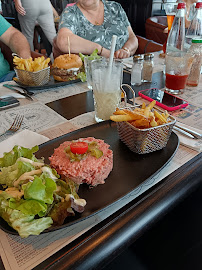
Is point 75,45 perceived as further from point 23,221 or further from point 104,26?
point 23,221

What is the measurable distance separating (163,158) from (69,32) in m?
1.81

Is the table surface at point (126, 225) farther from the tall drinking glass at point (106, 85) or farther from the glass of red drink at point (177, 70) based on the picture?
the glass of red drink at point (177, 70)

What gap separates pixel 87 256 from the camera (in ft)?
1.56

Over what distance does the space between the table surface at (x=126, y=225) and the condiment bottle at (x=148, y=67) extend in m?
0.77

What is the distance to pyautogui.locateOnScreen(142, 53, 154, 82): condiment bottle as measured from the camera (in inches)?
54.4

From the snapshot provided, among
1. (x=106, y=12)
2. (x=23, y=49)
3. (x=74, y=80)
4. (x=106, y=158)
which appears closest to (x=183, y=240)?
(x=106, y=158)

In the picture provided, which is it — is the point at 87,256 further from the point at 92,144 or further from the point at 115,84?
the point at 115,84

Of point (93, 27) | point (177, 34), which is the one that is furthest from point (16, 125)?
point (93, 27)

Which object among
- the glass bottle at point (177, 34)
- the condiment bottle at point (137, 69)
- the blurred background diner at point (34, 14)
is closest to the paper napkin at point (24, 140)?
the condiment bottle at point (137, 69)

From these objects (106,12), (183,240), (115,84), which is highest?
(106,12)

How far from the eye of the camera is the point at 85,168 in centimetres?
62

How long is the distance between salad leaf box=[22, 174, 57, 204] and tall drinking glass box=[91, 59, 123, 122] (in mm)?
544

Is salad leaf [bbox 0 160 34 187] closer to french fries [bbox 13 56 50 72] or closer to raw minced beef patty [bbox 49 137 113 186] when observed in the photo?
raw minced beef patty [bbox 49 137 113 186]

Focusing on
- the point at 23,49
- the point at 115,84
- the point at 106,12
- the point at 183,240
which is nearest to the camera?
the point at 115,84
